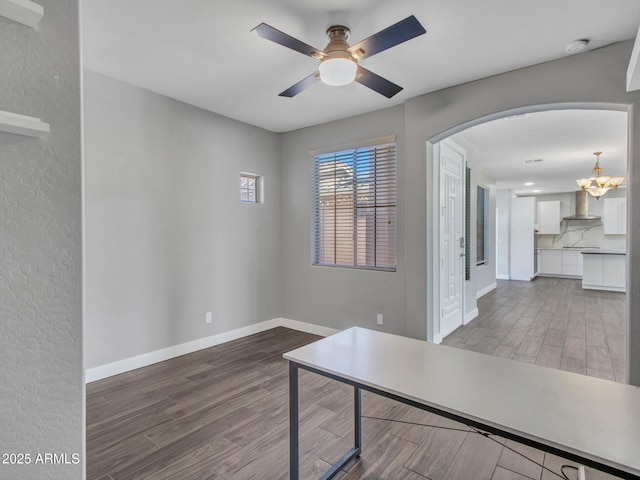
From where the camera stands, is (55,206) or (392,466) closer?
(55,206)

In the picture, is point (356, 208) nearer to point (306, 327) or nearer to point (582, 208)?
point (306, 327)

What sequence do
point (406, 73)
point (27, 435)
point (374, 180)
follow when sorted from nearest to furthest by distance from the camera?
point (27, 435) → point (406, 73) → point (374, 180)

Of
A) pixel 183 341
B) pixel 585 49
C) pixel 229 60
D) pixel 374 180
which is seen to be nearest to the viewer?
pixel 585 49

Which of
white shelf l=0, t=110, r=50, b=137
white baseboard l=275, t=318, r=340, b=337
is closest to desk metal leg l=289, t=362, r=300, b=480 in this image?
white shelf l=0, t=110, r=50, b=137

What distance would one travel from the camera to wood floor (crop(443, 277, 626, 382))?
11.4ft

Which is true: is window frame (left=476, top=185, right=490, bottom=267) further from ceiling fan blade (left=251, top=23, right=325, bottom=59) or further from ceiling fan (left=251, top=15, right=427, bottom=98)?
ceiling fan blade (left=251, top=23, right=325, bottom=59)

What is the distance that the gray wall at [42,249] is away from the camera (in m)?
0.97

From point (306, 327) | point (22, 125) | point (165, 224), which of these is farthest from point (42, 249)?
point (306, 327)

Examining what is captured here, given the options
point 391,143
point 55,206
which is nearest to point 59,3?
point 55,206

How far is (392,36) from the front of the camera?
1.79 meters

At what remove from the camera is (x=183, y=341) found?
11.6 feet

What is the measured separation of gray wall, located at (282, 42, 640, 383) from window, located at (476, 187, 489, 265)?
11.9 ft

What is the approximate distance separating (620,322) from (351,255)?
171 inches

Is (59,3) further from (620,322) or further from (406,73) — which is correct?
(620,322)
